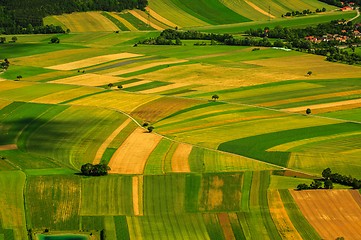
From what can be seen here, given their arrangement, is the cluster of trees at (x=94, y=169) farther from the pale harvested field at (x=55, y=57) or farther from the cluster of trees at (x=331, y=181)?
the pale harvested field at (x=55, y=57)

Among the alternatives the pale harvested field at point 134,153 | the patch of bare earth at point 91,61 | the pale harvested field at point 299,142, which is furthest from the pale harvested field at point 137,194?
the patch of bare earth at point 91,61

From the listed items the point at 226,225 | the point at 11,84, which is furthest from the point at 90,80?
the point at 226,225

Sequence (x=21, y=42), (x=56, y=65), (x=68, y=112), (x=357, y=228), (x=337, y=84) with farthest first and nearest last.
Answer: (x=21, y=42) → (x=56, y=65) → (x=337, y=84) → (x=68, y=112) → (x=357, y=228)

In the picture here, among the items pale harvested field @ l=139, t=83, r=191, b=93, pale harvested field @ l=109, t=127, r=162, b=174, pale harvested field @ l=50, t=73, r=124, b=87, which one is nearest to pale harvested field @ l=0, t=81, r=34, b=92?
pale harvested field @ l=50, t=73, r=124, b=87

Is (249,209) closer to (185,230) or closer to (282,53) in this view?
(185,230)

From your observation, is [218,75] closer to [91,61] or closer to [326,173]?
[91,61]

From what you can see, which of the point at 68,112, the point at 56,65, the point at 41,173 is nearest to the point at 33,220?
the point at 41,173

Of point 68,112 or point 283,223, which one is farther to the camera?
point 68,112
